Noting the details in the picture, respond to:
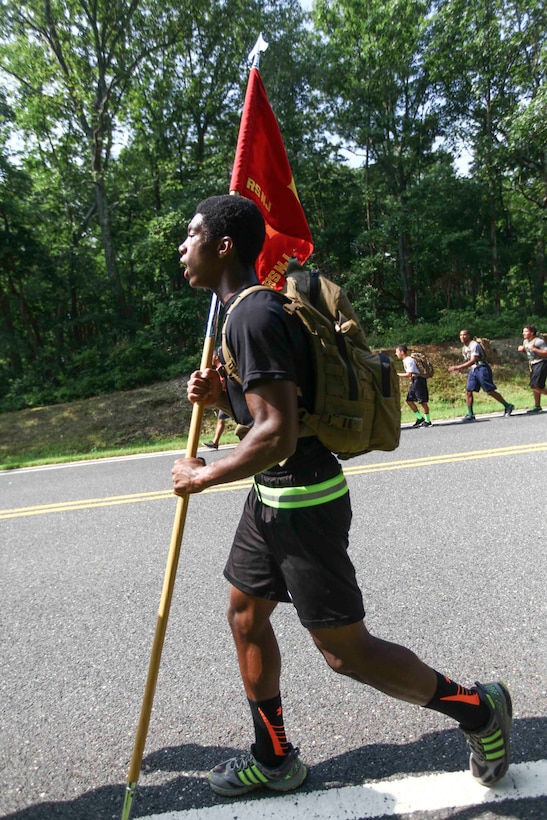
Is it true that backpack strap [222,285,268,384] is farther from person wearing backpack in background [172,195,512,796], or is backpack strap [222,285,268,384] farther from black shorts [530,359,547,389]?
black shorts [530,359,547,389]

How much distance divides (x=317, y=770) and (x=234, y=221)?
1999mm

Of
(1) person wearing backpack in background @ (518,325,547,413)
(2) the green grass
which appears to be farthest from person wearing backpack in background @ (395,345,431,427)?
(1) person wearing backpack in background @ (518,325,547,413)

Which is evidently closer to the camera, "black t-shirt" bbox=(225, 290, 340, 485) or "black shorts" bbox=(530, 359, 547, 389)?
"black t-shirt" bbox=(225, 290, 340, 485)

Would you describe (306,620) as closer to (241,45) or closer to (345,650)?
(345,650)

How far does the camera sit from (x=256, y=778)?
216 cm

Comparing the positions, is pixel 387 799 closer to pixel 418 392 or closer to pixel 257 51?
pixel 257 51

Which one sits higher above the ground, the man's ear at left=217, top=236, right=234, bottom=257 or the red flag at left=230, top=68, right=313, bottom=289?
the red flag at left=230, top=68, right=313, bottom=289

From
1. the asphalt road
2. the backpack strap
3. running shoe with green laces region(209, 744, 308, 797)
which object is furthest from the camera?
the asphalt road

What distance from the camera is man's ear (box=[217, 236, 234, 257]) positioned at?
195 cm

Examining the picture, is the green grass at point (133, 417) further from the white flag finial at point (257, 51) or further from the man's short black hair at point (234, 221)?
the man's short black hair at point (234, 221)

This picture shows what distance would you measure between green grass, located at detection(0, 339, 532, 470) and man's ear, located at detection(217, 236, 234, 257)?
9.77 m

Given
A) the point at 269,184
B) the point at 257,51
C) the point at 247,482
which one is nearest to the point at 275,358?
the point at 269,184

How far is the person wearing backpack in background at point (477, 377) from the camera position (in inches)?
440

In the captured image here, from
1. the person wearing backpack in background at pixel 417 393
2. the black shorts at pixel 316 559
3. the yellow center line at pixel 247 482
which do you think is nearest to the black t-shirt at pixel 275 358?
the black shorts at pixel 316 559
